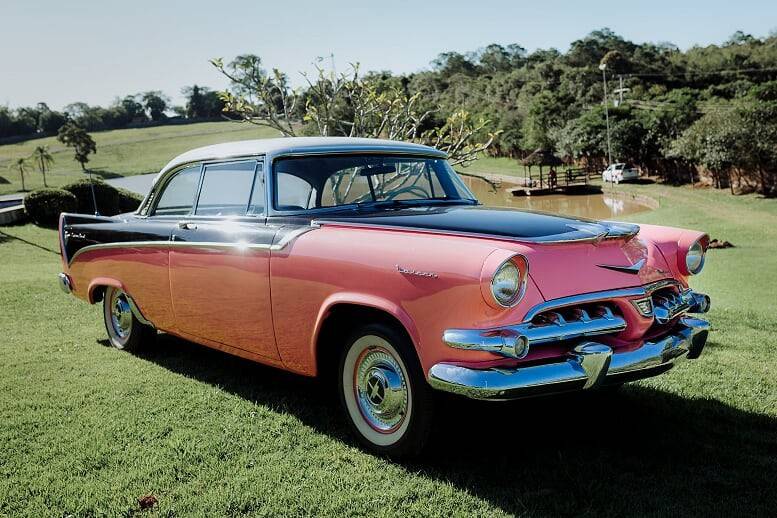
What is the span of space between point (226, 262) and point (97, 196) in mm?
25035

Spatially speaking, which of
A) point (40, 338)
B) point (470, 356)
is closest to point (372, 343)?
point (470, 356)

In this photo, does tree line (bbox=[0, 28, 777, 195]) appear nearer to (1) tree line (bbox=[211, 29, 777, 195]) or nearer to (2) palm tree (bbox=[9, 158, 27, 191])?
(1) tree line (bbox=[211, 29, 777, 195])

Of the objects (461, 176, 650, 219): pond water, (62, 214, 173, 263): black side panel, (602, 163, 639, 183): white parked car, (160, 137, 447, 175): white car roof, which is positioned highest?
(160, 137, 447, 175): white car roof

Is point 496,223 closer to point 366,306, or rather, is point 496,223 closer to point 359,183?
point 366,306

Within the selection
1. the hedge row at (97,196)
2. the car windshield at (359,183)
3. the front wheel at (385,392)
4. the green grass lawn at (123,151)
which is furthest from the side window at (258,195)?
the green grass lawn at (123,151)

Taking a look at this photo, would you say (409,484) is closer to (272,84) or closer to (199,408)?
(199,408)

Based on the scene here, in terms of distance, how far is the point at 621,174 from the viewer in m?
50.8

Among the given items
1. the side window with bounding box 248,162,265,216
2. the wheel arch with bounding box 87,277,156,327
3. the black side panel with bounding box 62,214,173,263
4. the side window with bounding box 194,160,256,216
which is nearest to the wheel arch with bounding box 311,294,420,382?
the side window with bounding box 248,162,265,216

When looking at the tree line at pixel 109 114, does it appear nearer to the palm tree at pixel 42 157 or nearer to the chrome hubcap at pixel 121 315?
the palm tree at pixel 42 157

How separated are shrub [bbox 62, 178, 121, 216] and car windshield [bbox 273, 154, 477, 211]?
2410cm

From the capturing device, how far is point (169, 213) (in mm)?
5559

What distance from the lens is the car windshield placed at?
4.55 metres

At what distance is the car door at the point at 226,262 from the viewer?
4.34 meters

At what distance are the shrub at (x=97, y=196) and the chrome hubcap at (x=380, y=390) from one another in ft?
82.6
